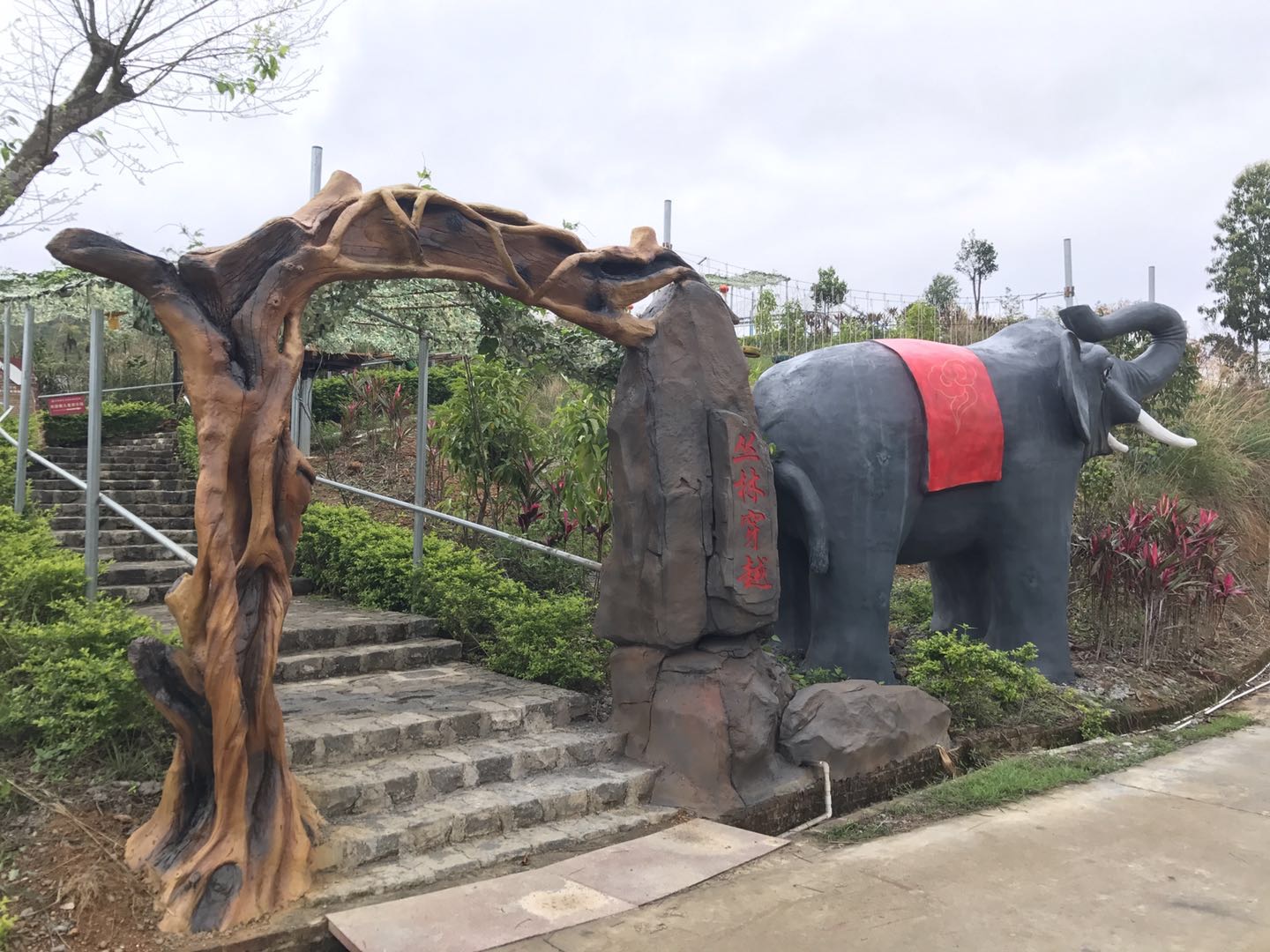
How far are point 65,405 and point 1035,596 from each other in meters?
10.2

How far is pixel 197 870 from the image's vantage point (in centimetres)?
298

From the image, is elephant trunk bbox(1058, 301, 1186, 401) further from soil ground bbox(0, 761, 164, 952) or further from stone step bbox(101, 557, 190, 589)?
stone step bbox(101, 557, 190, 589)

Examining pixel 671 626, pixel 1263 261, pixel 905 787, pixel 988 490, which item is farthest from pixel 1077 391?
pixel 1263 261

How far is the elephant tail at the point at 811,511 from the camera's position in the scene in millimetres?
5207

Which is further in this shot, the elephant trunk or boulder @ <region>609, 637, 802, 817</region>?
the elephant trunk

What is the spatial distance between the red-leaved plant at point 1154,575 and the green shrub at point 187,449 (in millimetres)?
8462

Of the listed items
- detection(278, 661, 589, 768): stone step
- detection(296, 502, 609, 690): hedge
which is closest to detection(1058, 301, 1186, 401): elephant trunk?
detection(296, 502, 609, 690): hedge

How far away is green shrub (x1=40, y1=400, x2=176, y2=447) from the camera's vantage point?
35.0 feet

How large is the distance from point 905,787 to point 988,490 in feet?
6.55

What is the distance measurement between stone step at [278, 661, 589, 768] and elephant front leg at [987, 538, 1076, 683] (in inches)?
112

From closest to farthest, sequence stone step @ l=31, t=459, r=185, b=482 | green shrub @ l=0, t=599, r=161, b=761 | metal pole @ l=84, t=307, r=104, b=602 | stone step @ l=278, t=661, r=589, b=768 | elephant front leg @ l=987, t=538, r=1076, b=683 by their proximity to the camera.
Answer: green shrub @ l=0, t=599, r=161, b=761, stone step @ l=278, t=661, r=589, b=768, metal pole @ l=84, t=307, r=104, b=602, elephant front leg @ l=987, t=538, r=1076, b=683, stone step @ l=31, t=459, r=185, b=482

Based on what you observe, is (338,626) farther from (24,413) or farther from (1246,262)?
(1246,262)

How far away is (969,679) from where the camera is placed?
17.4ft

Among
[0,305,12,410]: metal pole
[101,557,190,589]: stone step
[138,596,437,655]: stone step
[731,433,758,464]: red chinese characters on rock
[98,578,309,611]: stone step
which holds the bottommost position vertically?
[138,596,437,655]: stone step
